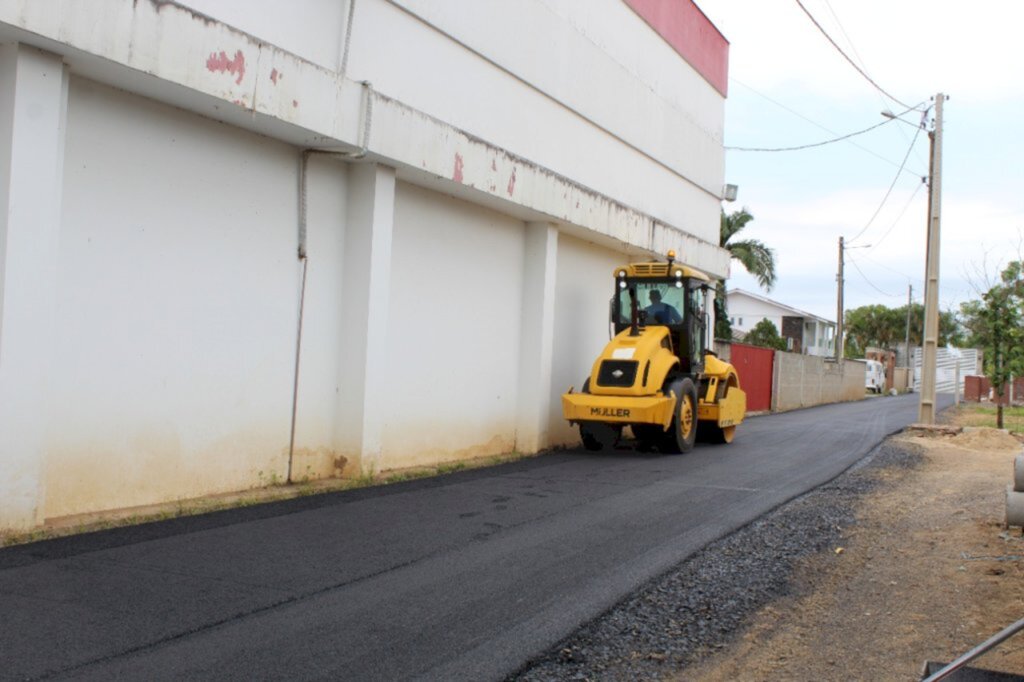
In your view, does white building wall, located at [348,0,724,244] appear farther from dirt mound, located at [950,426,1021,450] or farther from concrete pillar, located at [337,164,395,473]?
dirt mound, located at [950,426,1021,450]

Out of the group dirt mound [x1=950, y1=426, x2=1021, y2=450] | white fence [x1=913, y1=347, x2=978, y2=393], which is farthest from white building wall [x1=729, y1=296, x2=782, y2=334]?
dirt mound [x1=950, y1=426, x2=1021, y2=450]

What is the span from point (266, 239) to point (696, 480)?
20.4ft

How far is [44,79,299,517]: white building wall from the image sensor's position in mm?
8062

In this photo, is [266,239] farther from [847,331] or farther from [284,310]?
[847,331]

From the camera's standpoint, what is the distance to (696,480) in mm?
12195

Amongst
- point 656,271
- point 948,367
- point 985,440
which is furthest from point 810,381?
point 948,367

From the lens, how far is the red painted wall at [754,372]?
28.6m

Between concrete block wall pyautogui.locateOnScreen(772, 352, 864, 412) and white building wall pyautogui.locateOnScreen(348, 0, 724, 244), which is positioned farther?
concrete block wall pyautogui.locateOnScreen(772, 352, 864, 412)

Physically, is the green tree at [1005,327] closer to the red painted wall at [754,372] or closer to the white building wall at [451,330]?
the red painted wall at [754,372]

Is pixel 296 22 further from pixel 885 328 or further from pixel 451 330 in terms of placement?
pixel 885 328

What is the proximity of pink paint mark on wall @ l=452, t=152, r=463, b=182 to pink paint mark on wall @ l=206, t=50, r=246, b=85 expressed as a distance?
371 centimetres

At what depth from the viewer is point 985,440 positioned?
19422 mm

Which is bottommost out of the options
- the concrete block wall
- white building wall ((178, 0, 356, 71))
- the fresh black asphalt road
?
the fresh black asphalt road

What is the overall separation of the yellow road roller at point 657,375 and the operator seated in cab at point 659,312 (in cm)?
2
